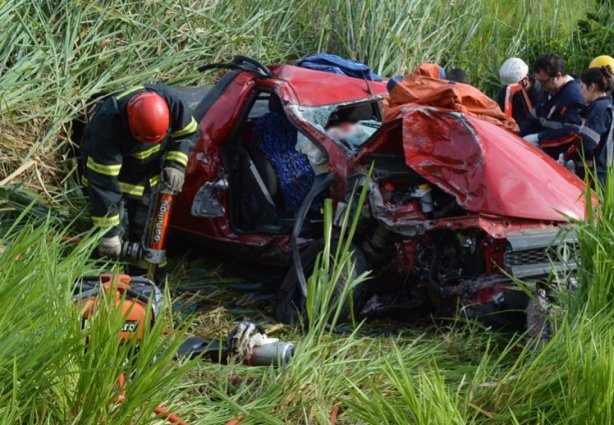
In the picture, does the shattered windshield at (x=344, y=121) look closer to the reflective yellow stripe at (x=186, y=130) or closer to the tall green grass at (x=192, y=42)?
the reflective yellow stripe at (x=186, y=130)

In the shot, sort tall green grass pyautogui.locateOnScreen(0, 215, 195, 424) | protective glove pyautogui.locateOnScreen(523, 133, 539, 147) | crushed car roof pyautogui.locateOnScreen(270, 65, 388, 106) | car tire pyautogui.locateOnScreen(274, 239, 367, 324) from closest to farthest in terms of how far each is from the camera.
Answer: tall green grass pyautogui.locateOnScreen(0, 215, 195, 424) < car tire pyautogui.locateOnScreen(274, 239, 367, 324) < crushed car roof pyautogui.locateOnScreen(270, 65, 388, 106) < protective glove pyautogui.locateOnScreen(523, 133, 539, 147)

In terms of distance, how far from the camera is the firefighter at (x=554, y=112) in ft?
27.2

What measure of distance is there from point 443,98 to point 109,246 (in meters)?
2.10

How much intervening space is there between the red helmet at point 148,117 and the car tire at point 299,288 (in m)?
1.08

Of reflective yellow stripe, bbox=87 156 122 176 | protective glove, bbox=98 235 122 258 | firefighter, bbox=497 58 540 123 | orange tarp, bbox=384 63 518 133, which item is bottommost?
firefighter, bbox=497 58 540 123

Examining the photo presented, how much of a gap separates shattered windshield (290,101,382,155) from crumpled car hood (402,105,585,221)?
42 cm

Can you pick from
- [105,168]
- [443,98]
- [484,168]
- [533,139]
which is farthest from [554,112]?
[105,168]

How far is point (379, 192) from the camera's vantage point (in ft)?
20.5

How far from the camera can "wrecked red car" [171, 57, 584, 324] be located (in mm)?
5859

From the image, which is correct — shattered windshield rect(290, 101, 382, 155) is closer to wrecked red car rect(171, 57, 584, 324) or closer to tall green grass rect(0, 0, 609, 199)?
wrecked red car rect(171, 57, 584, 324)

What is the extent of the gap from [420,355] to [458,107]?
1801mm

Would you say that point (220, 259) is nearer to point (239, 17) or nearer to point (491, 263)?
point (491, 263)

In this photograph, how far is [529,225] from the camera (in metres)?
5.90

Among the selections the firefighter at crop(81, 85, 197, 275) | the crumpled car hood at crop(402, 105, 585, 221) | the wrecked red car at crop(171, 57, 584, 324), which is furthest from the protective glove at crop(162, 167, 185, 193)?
the crumpled car hood at crop(402, 105, 585, 221)
